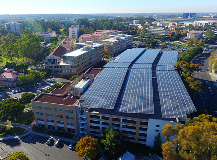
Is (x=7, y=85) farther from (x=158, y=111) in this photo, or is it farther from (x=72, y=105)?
(x=158, y=111)

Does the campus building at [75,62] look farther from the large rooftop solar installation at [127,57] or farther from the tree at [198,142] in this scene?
the tree at [198,142]

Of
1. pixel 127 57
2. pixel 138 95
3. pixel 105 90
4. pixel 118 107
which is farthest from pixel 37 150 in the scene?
pixel 127 57

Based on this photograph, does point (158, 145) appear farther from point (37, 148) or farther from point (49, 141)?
point (37, 148)

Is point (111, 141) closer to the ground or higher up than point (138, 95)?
closer to the ground

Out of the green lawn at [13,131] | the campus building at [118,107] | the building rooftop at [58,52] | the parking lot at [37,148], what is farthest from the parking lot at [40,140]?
the building rooftop at [58,52]

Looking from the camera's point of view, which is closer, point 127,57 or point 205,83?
point 205,83

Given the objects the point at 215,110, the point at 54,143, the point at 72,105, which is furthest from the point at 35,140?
the point at 215,110
